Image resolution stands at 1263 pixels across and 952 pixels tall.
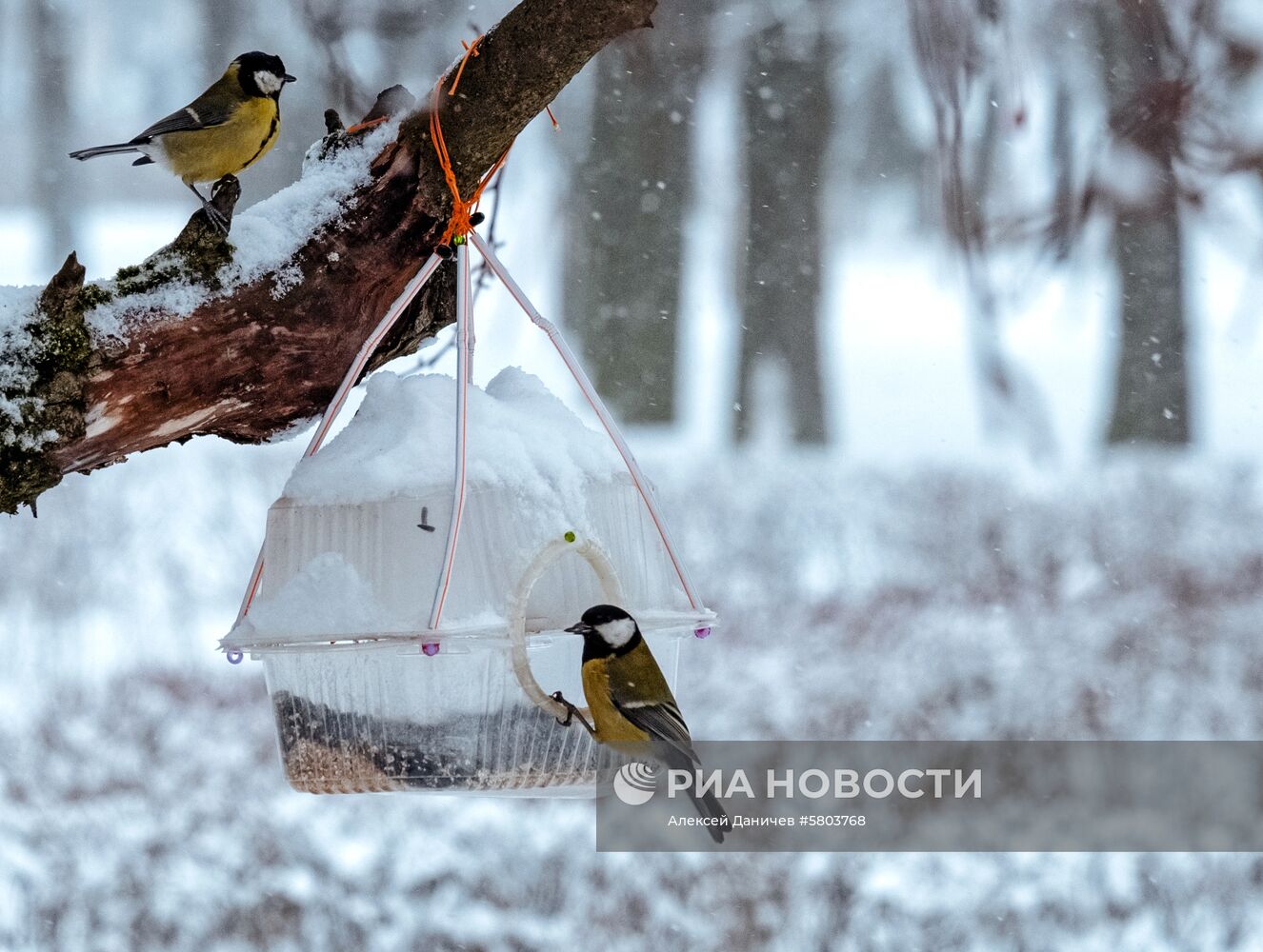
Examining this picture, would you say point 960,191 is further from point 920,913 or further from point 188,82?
point 188,82

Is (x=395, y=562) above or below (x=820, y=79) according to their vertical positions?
below

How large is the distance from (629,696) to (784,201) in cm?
447

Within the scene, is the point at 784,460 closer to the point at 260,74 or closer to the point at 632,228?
the point at 632,228

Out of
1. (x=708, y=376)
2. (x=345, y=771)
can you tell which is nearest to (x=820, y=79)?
(x=708, y=376)

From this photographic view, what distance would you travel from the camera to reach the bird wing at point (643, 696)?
5.09ft

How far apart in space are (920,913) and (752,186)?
302cm

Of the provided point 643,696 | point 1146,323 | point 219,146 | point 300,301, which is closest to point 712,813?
point 643,696

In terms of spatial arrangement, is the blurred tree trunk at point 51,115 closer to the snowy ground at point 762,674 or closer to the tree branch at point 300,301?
the snowy ground at point 762,674

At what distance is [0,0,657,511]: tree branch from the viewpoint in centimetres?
166

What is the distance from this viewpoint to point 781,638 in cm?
440

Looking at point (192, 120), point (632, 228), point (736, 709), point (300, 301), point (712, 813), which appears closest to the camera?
point (712, 813)

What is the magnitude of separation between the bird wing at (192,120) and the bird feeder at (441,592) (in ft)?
1.17

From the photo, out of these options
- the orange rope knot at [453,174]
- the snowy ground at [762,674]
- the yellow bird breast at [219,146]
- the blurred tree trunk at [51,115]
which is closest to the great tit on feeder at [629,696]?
the orange rope knot at [453,174]

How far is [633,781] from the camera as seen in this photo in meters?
1.69
